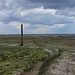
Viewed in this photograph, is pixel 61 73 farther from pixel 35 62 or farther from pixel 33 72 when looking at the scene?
pixel 35 62

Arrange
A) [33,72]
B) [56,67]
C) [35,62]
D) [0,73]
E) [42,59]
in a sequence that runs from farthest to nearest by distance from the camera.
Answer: [42,59] < [35,62] < [56,67] < [33,72] < [0,73]

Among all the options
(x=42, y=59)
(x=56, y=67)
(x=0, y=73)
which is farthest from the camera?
(x=42, y=59)

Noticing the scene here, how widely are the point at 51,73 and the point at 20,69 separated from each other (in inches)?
124

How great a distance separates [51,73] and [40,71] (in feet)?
5.23

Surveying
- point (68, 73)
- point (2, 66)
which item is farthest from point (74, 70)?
point (2, 66)

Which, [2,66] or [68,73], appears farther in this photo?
[2,66]

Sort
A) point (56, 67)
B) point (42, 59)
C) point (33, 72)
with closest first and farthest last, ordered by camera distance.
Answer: point (33, 72) → point (56, 67) → point (42, 59)

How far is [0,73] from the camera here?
22219 mm

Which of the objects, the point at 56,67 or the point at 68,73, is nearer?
the point at 68,73

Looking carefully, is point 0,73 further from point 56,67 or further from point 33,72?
point 56,67

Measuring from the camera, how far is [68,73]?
75.5 ft

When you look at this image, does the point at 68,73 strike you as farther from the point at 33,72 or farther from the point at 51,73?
the point at 33,72

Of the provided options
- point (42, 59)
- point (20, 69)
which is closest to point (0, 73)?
point (20, 69)

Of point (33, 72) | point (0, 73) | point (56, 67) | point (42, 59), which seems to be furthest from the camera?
point (42, 59)
